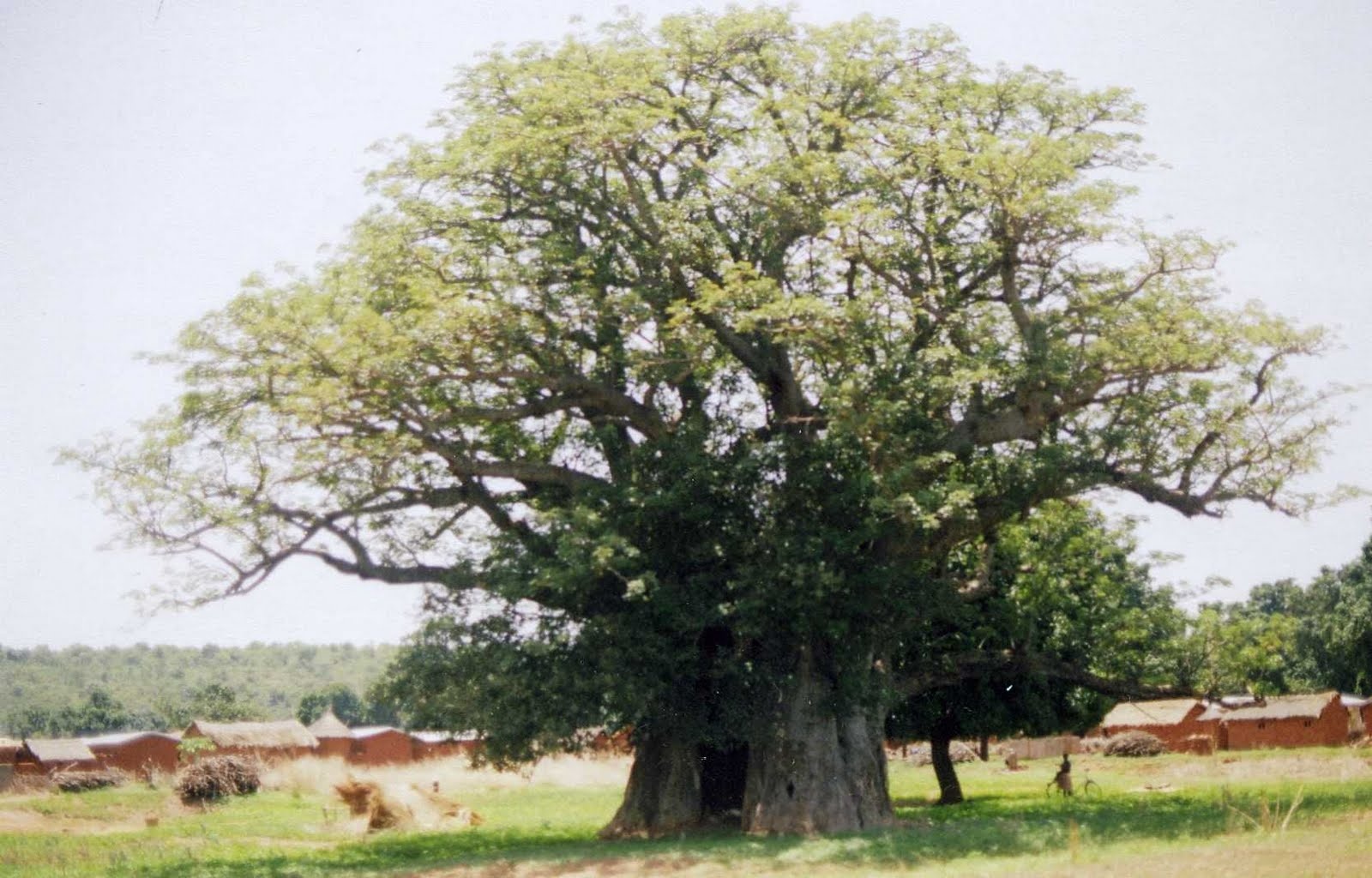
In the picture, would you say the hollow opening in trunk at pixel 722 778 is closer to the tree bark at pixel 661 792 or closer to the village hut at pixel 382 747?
the tree bark at pixel 661 792

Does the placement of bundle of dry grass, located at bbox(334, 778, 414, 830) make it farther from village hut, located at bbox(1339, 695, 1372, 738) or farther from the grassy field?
village hut, located at bbox(1339, 695, 1372, 738)

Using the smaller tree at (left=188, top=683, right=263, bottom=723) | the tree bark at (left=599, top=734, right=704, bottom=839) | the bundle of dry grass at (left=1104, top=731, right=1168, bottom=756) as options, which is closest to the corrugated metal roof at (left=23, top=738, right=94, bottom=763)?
the smaller tree at (left=188, top=683, right=263, bottom=723)

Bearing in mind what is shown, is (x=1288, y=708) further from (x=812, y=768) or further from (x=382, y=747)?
(x=382, y=747)

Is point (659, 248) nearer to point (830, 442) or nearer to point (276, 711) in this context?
point (830, 442)

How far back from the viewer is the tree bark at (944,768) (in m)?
37.6

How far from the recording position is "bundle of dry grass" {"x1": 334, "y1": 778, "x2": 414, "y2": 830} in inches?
1227

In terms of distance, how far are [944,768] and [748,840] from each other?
17385 millimetres

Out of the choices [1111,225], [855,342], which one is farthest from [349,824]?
[1111,225]

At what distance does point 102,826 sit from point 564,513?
59.9 feet

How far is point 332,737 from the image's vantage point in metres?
77.7

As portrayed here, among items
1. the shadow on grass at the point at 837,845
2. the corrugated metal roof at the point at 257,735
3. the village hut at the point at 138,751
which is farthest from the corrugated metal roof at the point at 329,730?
the shadow on grass at the point at 837,845

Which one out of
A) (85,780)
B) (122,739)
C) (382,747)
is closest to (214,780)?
(85,780)

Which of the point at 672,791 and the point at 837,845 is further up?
the point at 672,791

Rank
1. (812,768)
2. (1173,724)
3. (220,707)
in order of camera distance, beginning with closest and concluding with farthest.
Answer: (812,768)
(1173,724)
(220,707)
